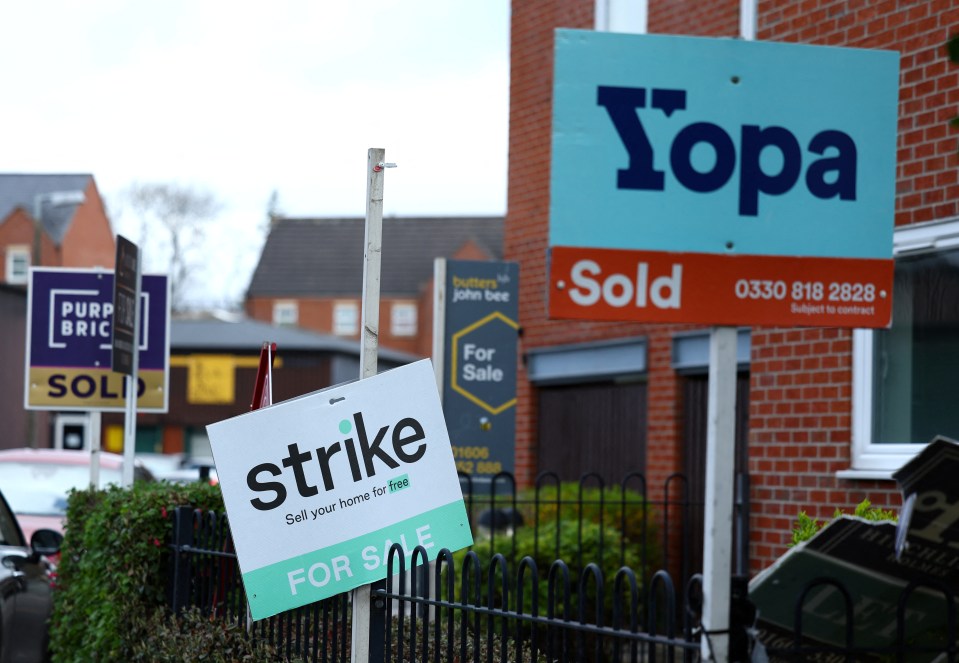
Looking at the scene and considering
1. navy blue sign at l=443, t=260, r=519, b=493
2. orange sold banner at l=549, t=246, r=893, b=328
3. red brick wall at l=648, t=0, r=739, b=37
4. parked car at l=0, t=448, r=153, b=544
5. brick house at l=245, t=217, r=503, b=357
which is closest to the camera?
orange sold banner at l=549, t=246, r=893, b=328

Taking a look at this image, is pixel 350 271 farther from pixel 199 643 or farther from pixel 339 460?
pixel 339 460

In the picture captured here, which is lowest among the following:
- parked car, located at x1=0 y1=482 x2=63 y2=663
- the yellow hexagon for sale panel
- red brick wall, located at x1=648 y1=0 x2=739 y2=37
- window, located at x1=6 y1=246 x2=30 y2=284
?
parked car, located at x1=0 y1=482 x2=63 y2=663

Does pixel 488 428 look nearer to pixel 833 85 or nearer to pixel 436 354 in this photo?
pixel 436 354

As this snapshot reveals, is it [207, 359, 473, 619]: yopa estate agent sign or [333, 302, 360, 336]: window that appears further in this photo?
[333, 302, 360, 336]: window

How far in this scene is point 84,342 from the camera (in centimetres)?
1091

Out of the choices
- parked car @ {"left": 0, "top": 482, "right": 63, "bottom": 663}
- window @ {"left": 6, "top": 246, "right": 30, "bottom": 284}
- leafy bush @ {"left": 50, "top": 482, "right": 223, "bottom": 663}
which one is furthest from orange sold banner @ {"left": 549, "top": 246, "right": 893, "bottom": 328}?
window @ {"left": 6, "top": 246, "right": 30, "bottom": 284}

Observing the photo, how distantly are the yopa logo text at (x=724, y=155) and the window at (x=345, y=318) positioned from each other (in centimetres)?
6788

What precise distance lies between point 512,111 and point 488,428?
3.72 metres

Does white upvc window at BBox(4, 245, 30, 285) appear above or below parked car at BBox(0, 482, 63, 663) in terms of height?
above

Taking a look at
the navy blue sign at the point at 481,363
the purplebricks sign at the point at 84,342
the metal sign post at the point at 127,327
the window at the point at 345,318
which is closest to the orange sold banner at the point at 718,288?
the metal sign post at the point at 127,327

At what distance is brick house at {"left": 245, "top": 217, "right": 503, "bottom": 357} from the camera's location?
68938 millimetres

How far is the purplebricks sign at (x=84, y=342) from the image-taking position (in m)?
10.8

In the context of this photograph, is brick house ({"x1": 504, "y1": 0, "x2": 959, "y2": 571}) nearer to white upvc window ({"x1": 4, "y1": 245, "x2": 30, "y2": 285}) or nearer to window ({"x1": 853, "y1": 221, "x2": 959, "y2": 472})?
window ({"x1": 853, "y1": 221, "x2": 959, "y2": 472})

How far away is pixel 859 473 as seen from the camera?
7895mm
